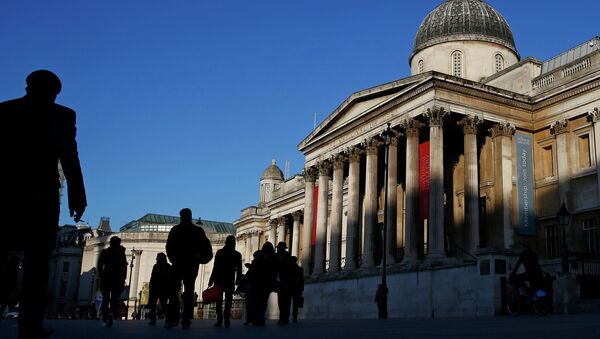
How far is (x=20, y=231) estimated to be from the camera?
550 cm

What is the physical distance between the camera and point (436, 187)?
31328mm

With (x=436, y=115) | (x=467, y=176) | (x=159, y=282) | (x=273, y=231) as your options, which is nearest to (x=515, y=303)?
(x=159, y=282)

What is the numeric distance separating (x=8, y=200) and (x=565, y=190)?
30.7 meters

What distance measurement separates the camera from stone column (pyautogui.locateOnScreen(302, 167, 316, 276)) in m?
42.4

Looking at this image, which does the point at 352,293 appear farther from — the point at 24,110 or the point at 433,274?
the point at 24,110

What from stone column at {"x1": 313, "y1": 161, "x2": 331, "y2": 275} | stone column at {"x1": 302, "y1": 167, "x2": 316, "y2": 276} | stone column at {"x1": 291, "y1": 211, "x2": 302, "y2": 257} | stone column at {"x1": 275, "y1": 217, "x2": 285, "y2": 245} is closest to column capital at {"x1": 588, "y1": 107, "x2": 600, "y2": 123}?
stone column at {"x1": 313, "y1": 161, "x2": 331, "y2": 275}

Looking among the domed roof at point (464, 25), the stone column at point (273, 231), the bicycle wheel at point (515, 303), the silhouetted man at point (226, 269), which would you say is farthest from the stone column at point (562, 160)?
the stone column at point (273, 231)

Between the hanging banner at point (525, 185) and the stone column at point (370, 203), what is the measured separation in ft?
24.8

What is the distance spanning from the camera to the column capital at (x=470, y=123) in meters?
32.5

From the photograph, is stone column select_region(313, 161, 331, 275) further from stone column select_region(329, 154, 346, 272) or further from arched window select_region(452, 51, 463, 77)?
arched window select_region(452, 51, 463, 77)

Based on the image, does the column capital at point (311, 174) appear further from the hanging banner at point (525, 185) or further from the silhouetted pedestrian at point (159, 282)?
the silhouetted pedestrian at point (159, 282)

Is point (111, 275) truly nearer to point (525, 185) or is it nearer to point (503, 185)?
point (503, 185)

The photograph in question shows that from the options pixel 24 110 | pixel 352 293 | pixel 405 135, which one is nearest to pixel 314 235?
pixel 352 293

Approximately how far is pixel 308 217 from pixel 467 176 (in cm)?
1358
